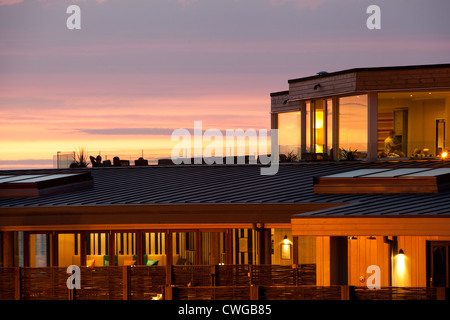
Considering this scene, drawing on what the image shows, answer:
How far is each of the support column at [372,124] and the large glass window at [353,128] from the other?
0.52 ft

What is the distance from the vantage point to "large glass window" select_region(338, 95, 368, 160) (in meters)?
25.9

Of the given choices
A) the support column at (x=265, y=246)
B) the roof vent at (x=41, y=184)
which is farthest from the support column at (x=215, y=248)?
the roof vent at (x=41, y=184)

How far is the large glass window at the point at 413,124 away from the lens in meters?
25.5

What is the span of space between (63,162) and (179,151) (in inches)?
204

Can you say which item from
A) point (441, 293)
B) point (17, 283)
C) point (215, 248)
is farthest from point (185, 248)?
point (441, 293)

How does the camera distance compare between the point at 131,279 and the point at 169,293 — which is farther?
the point at 131,279

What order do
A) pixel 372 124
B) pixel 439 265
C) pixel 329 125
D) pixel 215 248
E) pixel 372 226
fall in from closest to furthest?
pixel 372 226
pixel 439 265
pixel 215 248
pixel 372 124
pixel 329 125

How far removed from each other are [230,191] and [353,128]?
7.84m

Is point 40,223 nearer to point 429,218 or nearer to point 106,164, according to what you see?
point 429,218

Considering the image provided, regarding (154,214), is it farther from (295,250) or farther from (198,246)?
(295,250)

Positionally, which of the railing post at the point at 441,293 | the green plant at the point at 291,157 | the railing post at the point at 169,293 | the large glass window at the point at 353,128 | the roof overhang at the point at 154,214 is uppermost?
the large glass window at the point at 353,128

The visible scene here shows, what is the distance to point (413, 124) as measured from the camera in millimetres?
26500

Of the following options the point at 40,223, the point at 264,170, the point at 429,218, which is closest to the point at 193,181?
the point at 264,170

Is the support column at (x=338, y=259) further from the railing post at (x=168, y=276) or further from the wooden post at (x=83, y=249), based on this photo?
the wooden post at (x=83, y=249)
